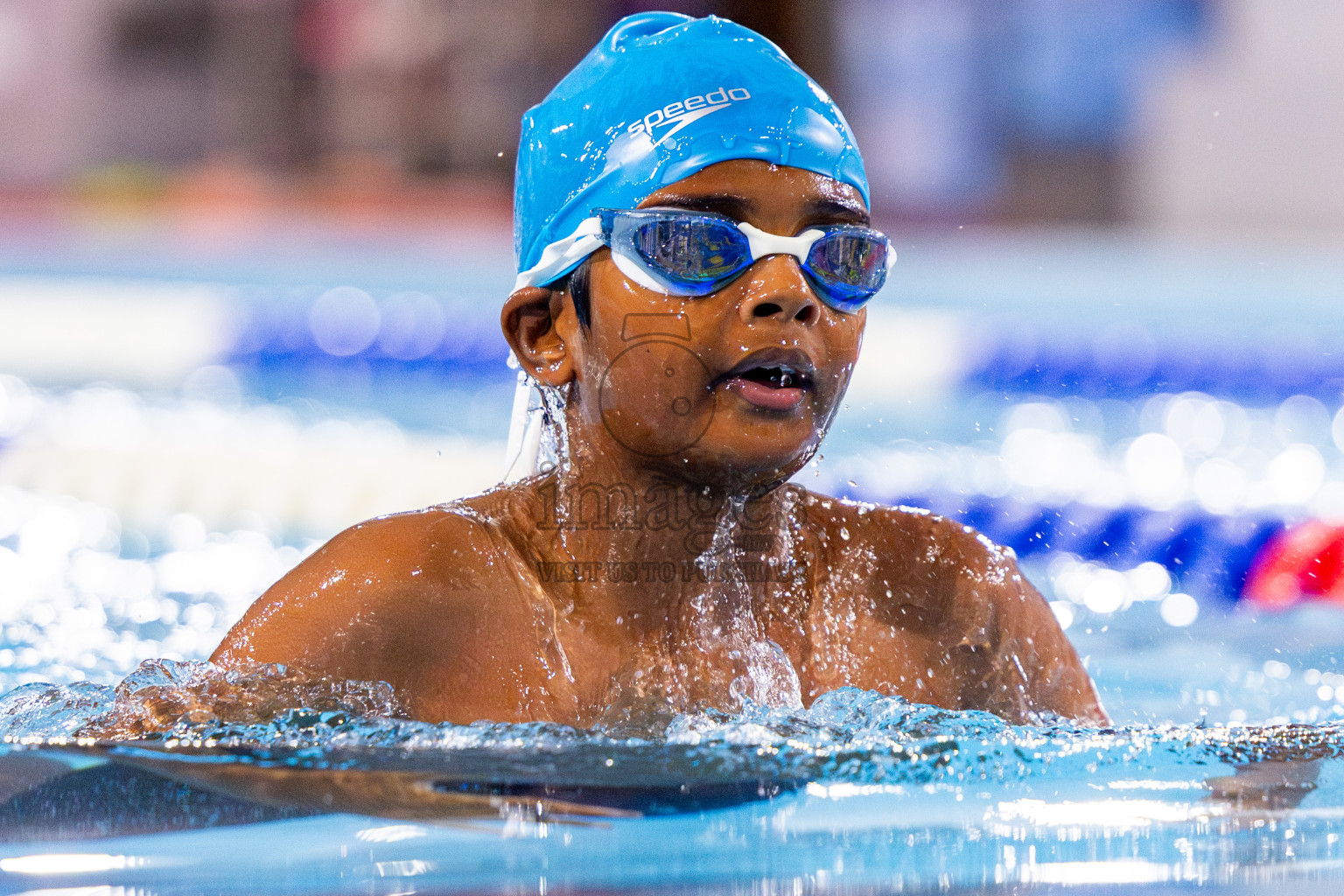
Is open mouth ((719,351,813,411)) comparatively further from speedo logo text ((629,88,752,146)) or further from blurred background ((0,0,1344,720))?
blurred background ((0,0,1344,720))

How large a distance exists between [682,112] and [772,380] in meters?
0.40

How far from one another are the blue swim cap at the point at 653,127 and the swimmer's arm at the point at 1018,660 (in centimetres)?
62

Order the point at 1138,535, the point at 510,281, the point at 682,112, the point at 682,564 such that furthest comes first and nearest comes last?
the point at 510,281 < the point at 1138,535 < the point at 682,564 < the point at 682,112

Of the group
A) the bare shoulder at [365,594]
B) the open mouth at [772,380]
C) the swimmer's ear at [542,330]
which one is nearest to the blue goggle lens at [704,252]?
the open mouth at [772,380]

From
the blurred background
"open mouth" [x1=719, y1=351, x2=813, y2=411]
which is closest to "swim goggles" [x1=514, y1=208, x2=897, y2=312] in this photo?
"open mouth" [x1=719, y1=351, x2=813, y2=411]

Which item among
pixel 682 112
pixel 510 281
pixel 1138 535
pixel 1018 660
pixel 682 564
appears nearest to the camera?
pixel 682 112

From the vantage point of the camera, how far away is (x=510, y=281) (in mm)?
8695

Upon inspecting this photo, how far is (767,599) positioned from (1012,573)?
389 millimetres

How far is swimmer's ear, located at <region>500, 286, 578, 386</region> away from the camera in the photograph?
2.09 metres

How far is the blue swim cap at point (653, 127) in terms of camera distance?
1.97 m

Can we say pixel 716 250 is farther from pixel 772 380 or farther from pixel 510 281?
pixel 510 281

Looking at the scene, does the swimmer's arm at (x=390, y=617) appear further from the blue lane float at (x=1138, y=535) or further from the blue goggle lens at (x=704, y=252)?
the blue lane float at (x=1138, y=535)

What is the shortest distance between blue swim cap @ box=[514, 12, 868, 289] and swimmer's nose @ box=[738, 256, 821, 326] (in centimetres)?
17

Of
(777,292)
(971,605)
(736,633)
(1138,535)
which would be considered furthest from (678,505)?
(1138,535)
